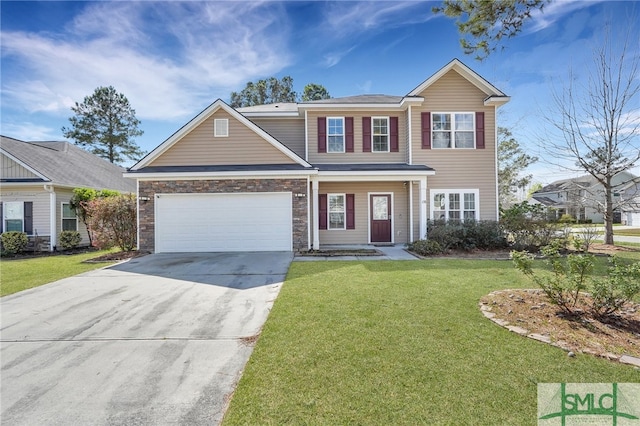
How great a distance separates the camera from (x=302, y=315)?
471cm

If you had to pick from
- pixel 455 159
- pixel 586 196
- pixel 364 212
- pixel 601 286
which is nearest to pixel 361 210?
pixel 364 212

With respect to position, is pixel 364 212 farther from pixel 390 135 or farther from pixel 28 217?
pixel 28 217

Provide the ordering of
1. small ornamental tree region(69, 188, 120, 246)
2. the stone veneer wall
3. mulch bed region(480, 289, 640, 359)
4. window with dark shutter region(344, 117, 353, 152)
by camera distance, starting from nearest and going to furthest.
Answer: mulch bed region(480, 289, 640, 359) → the stone veneer wall → window with dark shutter region(344, 117, 353, 152) → small ornamental tree region(69, 188, 120, 246)

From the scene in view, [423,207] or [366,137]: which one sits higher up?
[366,137]

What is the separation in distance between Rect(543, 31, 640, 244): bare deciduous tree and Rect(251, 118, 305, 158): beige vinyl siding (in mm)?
11497

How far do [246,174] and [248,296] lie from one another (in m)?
6.24

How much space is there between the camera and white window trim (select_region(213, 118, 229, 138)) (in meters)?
12.0

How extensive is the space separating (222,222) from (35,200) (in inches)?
388

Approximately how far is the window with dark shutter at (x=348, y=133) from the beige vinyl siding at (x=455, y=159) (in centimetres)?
271

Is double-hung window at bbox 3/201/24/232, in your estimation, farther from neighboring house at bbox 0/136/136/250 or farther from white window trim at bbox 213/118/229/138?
white window trim at bbox 213/118/229/138

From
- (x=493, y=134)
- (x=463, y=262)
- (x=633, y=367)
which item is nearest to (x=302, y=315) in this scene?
(x=633, y=367)

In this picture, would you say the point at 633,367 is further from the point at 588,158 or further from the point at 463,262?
the point at 588,158

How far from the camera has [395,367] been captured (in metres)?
3.17

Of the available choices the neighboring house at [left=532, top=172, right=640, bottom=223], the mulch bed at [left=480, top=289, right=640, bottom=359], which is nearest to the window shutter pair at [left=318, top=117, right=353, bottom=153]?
the neighboring house at [left=532, top=172, right=640, bottom=223]
